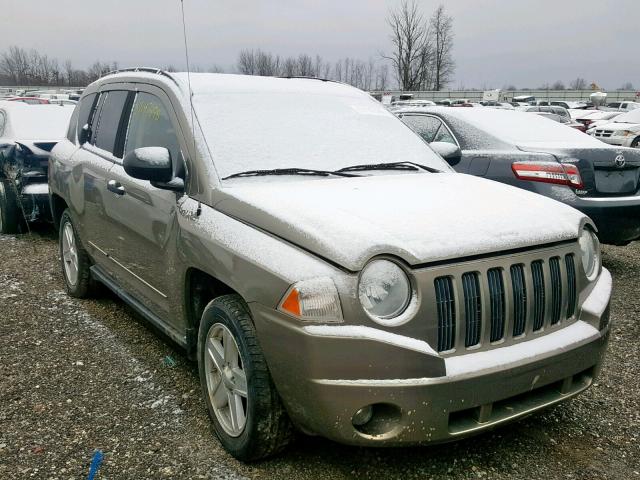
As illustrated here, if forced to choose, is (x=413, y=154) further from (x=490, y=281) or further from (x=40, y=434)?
(x=40, y=434)

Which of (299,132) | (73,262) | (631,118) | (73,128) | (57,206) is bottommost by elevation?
(631,118)

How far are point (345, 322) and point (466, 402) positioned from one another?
0.56m

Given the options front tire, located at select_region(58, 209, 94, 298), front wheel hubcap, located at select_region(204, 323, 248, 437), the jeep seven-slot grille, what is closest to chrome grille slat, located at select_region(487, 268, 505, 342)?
the jeep seven-slot grille

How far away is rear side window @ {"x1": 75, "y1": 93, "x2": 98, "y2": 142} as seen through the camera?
4.73 m

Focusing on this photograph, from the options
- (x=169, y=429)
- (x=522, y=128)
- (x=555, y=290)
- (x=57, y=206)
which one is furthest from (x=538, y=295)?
(x=57, y=206)

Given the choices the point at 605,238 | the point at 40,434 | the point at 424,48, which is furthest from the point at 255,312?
the point at 424,48

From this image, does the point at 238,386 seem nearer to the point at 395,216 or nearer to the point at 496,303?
the point at 395,216

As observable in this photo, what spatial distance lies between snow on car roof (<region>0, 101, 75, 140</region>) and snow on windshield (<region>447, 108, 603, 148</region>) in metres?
4.68

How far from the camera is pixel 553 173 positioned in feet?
17.3

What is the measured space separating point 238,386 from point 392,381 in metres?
0.78

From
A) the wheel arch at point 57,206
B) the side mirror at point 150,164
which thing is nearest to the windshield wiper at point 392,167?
the side mirror at point 150,164

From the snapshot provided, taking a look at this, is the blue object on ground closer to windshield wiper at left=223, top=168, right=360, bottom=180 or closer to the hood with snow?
the hood with snow

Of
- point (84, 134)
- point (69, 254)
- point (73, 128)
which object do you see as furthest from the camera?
point (69, 254)

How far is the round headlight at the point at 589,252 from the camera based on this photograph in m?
2.81
